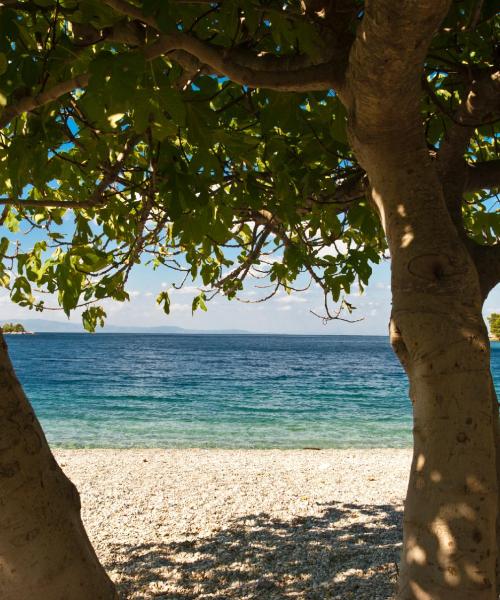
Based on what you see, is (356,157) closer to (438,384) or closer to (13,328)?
(438,384)

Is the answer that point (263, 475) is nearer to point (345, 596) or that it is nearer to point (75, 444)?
point (345, 596)

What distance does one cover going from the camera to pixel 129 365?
201ft

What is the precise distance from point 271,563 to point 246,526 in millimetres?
1273

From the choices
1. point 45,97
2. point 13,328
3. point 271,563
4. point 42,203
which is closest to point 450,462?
point 45,97

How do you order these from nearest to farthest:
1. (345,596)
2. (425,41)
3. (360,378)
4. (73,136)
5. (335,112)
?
(425,41) → (335,112) → (73,136) → (345,596) → (360,378)

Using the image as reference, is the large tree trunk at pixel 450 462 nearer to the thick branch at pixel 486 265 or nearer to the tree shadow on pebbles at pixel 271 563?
the thick branch at pixel 486 265

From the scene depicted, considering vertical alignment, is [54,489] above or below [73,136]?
below

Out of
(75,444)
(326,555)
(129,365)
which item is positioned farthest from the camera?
(129,365)

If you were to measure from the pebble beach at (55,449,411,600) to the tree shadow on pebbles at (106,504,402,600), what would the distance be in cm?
1

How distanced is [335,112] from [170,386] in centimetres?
4005

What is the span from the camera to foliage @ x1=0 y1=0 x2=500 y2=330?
2197mm

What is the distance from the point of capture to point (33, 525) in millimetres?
1645

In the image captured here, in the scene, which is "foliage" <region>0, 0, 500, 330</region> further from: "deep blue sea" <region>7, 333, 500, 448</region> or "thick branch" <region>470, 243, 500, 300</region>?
"deep blue sea" <region>7, 333, 500, 448</region>

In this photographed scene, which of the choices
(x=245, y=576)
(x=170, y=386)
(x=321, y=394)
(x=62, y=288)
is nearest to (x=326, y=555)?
(x=245, y=576)
